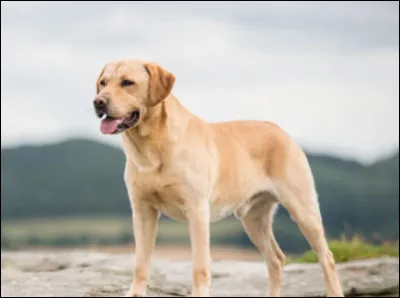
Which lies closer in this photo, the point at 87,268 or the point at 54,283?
the point at 54,283

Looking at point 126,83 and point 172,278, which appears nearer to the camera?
point 126,83

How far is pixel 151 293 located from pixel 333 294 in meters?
2.26

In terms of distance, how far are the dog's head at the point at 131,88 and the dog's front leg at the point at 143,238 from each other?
63cm

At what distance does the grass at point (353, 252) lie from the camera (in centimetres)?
960

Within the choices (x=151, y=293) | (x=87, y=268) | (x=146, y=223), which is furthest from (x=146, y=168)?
(x=87, y=268)

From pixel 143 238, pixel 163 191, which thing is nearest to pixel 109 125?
pixel 163 191

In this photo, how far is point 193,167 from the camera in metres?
5.14

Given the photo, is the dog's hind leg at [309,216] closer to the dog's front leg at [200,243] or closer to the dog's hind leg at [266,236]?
the dog's hind leg at [266,236]

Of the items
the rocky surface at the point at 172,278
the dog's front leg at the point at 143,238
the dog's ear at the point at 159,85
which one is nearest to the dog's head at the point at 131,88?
the dog's ear at the point at 159,85

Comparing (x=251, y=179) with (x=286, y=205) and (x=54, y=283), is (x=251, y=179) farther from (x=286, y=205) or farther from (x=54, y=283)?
(x=54, y=283)

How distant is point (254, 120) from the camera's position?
609 cm

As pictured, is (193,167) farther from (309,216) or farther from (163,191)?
(309,216)

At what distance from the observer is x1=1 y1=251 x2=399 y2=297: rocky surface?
25.5 ft

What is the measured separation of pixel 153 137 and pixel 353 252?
5.12 metres
